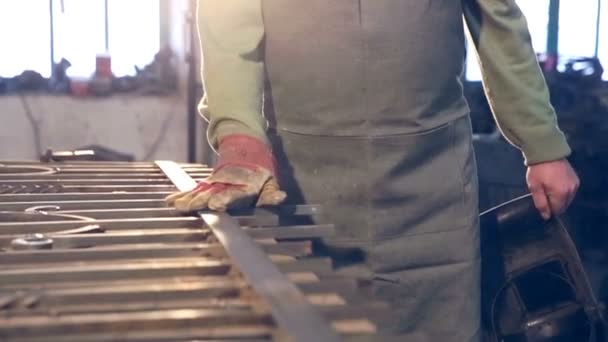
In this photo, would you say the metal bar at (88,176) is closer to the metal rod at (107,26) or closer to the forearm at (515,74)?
the forearm at (515,74)

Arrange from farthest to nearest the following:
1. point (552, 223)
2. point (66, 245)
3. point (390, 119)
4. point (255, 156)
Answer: point (552, 223)
point (390, 119)
point (255, 156)
point (66, 245)

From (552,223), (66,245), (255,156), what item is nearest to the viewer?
(66,245)

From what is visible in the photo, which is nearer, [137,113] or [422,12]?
[422,12]

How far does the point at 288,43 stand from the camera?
1.40 meters

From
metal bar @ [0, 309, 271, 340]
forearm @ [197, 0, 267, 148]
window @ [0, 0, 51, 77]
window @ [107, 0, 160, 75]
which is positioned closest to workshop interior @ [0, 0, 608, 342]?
metal bar @ [0, 309, 271, 340]

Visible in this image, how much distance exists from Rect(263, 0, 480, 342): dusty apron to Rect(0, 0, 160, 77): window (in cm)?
323

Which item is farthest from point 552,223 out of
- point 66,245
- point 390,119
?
point 66,245

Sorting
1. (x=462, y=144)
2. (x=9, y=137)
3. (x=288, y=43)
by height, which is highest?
(x=288, y=43)

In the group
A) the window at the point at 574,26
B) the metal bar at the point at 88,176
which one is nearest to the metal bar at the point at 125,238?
the metal bar at the point at 88,176

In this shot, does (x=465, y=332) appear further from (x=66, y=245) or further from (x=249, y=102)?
(x=66, y=245)

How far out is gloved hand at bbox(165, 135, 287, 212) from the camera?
1.13 m

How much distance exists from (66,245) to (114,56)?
3.68 metres

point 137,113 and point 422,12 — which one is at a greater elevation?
point 422,12

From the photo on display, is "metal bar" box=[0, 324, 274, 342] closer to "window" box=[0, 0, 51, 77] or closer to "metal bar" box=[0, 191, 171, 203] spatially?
"metal bar" box=[0, 191, 171, 203]
